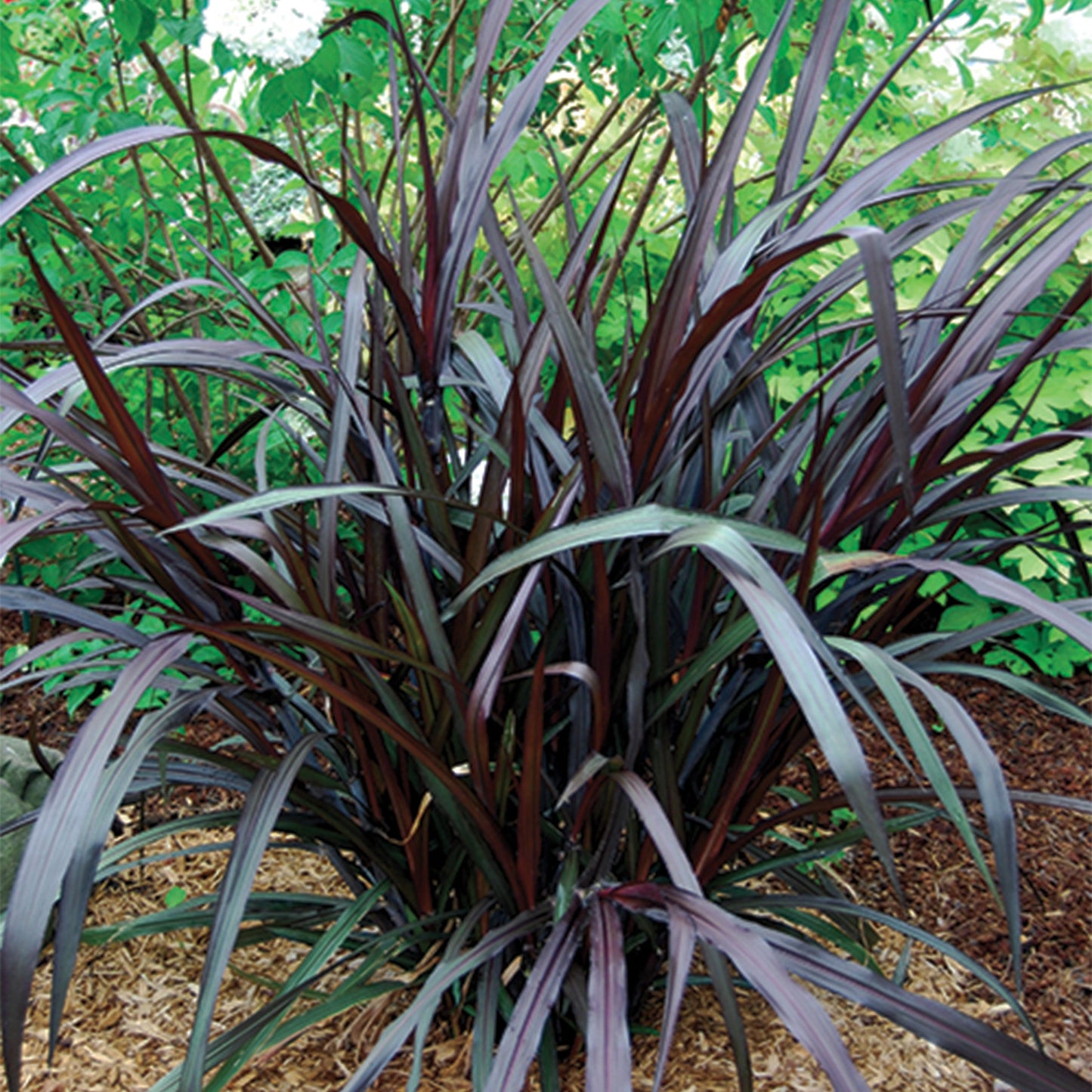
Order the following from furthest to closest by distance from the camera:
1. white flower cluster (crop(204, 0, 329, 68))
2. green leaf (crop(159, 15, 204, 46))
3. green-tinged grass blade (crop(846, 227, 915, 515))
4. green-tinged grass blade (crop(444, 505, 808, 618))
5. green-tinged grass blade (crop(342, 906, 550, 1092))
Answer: green leaf (crop(159, 15, 204, 46))
white flower cluster (crop(204, 0, 329, 68))
green-tinged grass blade (crop(342, 906, 550, 1092))
green-tinged grass blade (crop(444, 505, 808, 618))
green-tinged grass blade (crop(846, 227, 915, 515))

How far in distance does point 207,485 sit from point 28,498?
197mm

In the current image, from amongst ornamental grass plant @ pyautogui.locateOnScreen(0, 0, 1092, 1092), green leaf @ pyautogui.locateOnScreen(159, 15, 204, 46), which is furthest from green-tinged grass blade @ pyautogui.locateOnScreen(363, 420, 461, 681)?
green leaf @ pyautogui.locateOnScreen(159, 15, 204, 46)

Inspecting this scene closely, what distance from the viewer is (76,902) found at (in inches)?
34.3

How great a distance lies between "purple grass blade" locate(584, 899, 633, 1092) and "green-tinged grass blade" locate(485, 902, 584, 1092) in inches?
1.3

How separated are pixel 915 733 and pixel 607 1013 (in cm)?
34

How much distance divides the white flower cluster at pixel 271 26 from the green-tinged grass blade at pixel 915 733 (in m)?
1.25

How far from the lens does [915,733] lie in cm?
90

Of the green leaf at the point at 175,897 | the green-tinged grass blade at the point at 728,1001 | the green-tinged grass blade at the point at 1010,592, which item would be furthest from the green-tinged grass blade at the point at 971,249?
the green leaf at the point at 175,897

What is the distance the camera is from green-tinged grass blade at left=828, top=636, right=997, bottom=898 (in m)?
0.87

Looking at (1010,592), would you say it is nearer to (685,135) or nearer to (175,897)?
(685,135)

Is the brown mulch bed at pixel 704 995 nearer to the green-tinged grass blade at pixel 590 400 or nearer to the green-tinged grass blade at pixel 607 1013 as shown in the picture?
the green-tinged grass blade at pixel 607 1013

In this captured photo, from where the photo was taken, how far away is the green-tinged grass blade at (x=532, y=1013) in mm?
881

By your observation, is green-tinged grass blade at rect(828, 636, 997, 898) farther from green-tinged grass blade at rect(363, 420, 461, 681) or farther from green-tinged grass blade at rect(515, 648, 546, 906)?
green-tinged grass blade at rect(363, 420, 461, 681)

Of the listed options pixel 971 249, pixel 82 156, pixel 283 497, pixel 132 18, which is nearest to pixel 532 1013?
pixel 283 497
